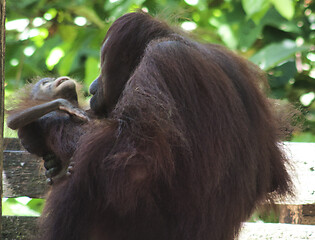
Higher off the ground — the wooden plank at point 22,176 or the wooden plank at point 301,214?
the wooden plank at point 22,176

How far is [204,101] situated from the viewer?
1.50 m

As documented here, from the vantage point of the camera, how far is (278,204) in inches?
82.9

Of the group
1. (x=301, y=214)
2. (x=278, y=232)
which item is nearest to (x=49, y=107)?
(x=278, y=232)

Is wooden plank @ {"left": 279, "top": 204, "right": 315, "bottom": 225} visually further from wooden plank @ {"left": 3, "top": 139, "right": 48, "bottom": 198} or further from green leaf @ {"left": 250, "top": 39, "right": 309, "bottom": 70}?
wooden plank @ {"left": 3, "top": 139, "right": 48, "bottom": 198}

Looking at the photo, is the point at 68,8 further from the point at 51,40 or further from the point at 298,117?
the point at 298,117

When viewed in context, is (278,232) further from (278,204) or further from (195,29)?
(195,29)

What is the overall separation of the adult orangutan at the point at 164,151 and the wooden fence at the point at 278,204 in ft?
1.24

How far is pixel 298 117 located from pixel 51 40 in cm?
189

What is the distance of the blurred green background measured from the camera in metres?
3.15

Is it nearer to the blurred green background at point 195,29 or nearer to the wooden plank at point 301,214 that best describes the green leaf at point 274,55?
the blurred green background at point 195,29

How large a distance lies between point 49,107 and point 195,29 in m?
1.53

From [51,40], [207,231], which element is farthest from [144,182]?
[51,40]

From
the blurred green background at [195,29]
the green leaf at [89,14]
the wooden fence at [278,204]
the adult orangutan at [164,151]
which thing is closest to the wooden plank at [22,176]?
the wooden fence at [278,204]

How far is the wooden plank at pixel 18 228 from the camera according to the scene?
6.52ft
